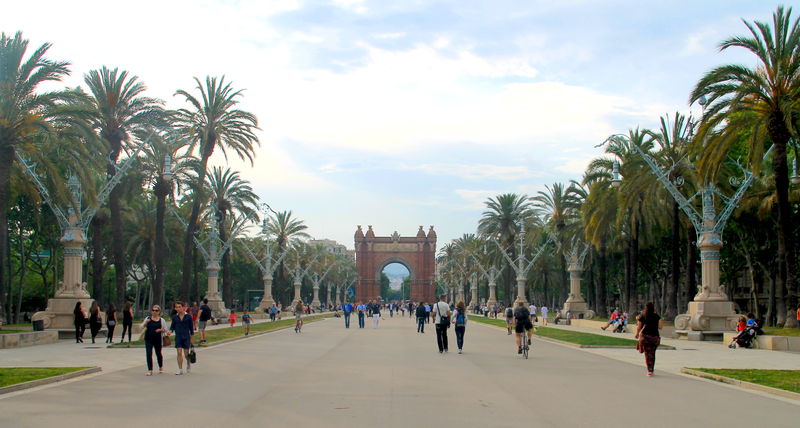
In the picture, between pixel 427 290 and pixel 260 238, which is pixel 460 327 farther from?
pixel 427 290

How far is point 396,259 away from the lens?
142500 millimetres

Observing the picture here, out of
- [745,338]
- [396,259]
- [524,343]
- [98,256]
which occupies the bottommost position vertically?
[745,338]

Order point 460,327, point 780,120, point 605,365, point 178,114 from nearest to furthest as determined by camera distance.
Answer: point 605,365, point 460,327, point 780,120, point 178,114

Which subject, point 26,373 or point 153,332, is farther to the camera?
point 153,332

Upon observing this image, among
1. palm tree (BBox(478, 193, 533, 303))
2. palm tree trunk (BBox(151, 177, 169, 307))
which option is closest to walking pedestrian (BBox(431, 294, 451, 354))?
palm tree trunk (BBox(151, 177, 169, 307))

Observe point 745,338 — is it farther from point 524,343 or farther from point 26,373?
point 26,373

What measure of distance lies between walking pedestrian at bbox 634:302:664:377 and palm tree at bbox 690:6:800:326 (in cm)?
1202

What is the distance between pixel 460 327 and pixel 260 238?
2558 inches

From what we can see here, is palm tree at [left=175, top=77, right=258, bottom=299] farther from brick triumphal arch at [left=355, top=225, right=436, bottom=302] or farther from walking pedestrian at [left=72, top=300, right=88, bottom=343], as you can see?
brick triumphal arch at [left=355, top=225, right=436, bottom=302]

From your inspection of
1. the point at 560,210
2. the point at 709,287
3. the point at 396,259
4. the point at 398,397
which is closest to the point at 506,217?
the point at 560,210

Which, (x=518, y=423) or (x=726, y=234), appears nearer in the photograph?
(x=518, y=423)

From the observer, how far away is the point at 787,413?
10055 mm

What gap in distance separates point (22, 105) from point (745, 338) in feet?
79.2

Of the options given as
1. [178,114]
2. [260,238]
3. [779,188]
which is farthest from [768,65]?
[260,238]
